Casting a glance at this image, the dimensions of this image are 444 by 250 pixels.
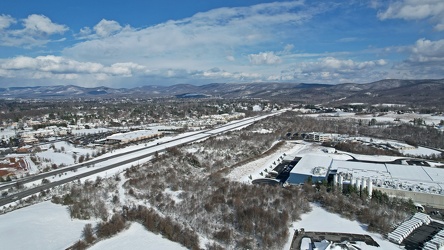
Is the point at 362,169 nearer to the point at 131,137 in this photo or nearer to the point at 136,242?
the point at 136,242

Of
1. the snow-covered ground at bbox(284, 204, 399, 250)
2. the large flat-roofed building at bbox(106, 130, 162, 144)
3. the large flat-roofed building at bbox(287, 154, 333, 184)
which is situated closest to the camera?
the snow-covered ground at bbox(284, 204, 399, 250)

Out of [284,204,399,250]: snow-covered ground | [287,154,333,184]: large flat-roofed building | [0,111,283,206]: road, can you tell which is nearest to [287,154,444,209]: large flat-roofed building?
[287,154,333,184]: large flat-roofed building

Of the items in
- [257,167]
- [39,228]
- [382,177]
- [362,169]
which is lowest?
[257,167]

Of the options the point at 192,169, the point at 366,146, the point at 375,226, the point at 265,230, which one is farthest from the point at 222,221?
the point at 366,146

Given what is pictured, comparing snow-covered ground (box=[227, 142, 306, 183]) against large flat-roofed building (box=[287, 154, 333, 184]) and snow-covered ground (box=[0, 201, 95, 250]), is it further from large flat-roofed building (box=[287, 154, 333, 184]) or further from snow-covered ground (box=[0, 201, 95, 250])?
snow-covered ground (box=[0, 201, 95, 250])

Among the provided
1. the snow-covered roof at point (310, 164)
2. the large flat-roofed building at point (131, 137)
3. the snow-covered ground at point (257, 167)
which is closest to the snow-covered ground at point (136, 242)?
the snow-covered ground at point (257, 167)

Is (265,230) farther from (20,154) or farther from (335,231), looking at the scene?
(20,154)

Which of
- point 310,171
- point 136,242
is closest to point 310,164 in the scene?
point 310,171
